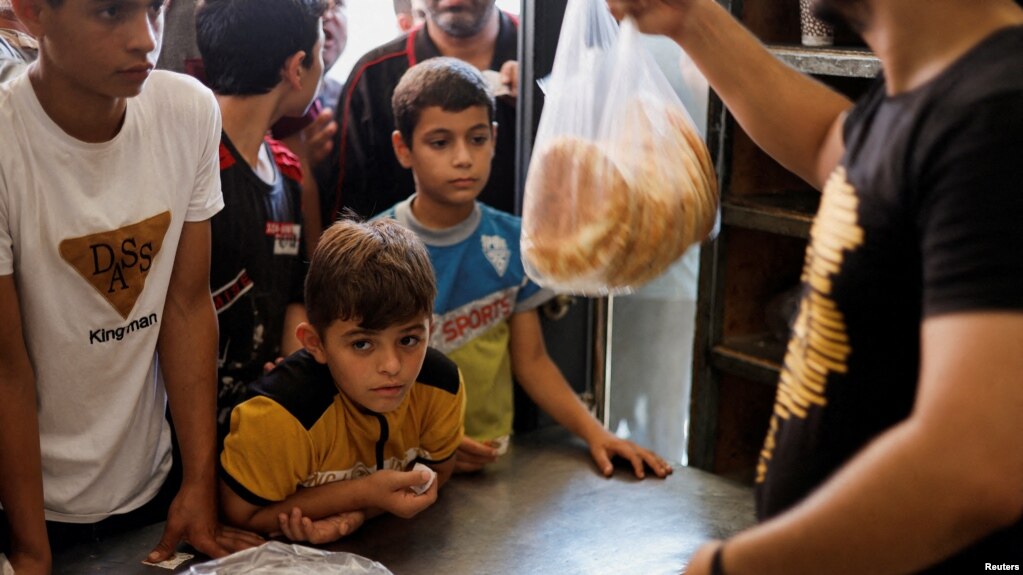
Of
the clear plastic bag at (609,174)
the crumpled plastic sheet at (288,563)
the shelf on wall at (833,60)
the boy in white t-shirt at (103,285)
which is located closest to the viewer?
the clear plastic bag at (609,174)

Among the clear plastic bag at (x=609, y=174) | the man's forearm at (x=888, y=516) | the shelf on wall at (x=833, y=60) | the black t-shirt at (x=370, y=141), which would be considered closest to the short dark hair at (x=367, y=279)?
the clear plastic bag at (x=609, y=174)

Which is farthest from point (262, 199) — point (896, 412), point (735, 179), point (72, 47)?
point (896, 412)

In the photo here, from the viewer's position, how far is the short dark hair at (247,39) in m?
1.85

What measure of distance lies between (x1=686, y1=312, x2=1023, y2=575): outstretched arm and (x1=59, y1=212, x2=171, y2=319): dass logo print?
1.12 m

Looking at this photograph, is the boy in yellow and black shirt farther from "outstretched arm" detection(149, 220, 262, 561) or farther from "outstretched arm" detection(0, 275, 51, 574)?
"outstretched arm" detection(0, 275, 51, 574)

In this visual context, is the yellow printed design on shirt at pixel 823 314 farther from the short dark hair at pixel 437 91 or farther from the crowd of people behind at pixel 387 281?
the short dark hair at pixel 437 91

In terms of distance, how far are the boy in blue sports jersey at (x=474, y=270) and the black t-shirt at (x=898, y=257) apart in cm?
115

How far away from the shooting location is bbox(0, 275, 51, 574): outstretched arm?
144 cm

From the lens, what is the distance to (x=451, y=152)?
2.02 meters

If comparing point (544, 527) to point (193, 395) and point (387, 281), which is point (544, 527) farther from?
point (193, 395)

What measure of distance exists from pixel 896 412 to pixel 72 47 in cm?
115

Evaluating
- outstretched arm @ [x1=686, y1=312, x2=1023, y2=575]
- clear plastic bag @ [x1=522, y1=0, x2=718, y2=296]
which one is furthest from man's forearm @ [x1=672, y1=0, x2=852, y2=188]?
outstretched arm @ [x1=686, y1=312, x2=1023, y2=575]

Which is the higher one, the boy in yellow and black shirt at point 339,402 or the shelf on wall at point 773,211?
the shelf on wall at point 773,211

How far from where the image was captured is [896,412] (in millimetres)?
866
